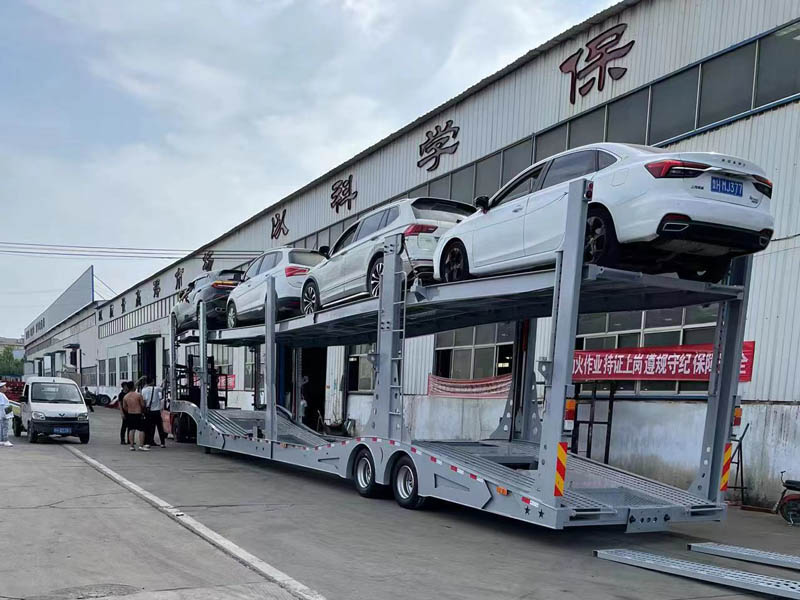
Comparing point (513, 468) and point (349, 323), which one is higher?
point (349, 323)

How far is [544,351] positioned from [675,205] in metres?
8.58

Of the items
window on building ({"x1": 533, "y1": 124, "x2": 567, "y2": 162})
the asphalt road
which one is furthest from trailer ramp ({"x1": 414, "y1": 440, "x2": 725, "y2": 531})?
window on building ({"x1": 533, "y1": 124, "x2": 567, "y2": 162})

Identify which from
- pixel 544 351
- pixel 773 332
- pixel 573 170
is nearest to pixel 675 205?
pixel 573 170

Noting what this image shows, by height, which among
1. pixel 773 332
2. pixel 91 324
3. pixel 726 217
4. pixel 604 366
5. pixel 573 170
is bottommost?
pixel 91 324

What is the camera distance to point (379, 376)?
9.94 meters

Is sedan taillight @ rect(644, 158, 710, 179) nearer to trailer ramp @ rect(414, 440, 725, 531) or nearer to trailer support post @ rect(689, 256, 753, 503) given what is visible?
trailer support post @ rect(689, 256, 753, 503)

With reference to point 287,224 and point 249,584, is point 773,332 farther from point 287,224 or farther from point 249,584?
point 287,224

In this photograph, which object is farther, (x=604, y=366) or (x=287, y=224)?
(x=287, y=224)

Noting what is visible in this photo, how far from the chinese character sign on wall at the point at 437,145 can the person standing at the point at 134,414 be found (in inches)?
383

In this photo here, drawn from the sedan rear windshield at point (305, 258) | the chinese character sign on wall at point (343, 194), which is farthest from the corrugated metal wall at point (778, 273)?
the chinese character sign on wall at point (343, 194)

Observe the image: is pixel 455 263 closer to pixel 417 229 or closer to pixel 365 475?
pixel 417 229

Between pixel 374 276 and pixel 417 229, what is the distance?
116 centimetres

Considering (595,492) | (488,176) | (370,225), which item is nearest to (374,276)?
(370,225)

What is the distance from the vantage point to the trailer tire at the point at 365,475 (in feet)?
32.9
